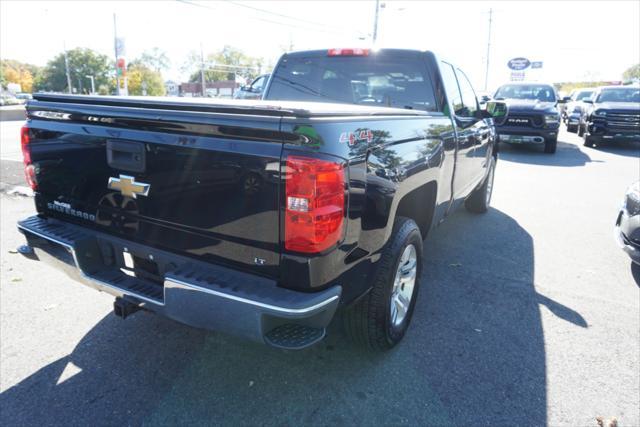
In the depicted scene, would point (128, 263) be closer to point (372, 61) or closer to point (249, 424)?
point (249, 424)

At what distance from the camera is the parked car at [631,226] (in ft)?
12.9

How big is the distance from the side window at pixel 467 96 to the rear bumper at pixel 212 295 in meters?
3.01

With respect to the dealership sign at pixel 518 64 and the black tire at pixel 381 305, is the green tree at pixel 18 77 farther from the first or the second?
the black tire at pixel 381 305

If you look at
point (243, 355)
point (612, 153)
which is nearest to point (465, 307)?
point (243, 355)

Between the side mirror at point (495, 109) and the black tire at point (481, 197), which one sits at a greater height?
the side mirror at point (495, 109)

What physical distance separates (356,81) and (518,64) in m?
44.4

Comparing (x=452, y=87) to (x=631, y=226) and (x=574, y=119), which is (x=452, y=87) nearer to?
(x=631, y=226)

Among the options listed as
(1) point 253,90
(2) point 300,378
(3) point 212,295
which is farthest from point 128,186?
(1) point 253,90

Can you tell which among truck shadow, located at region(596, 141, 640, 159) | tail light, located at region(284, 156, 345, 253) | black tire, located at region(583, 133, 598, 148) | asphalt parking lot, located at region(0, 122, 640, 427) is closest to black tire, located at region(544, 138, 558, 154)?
truck shadow, located at region(596, 141, 640, 159)

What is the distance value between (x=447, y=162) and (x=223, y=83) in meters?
Result: 90.6

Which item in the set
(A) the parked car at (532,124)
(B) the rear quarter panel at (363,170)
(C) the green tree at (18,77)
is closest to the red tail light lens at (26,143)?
(B) the rear quarter panel at (363,170)

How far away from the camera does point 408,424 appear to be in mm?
2260

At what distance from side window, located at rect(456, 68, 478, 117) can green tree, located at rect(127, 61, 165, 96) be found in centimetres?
7651

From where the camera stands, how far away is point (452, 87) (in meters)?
4.09
